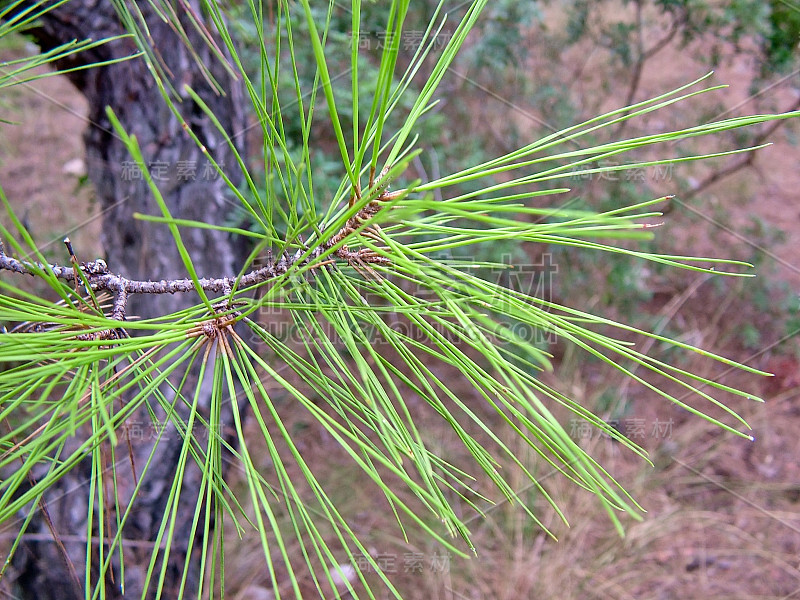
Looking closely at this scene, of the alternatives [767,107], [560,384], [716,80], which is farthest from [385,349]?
[716,80]

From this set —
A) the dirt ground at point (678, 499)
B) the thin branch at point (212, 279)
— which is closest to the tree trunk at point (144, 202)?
the dirt ground at point (678, 499)

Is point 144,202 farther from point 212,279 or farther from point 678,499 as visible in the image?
point 678,499

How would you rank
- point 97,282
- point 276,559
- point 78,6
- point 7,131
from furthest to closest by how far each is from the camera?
point 7,131 < point 276,559 < point 78,6 < point 97,282

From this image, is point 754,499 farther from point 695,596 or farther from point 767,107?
point 767,107

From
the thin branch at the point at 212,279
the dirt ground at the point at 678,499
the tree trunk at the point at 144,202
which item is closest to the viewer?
the thin branch at the point at 212,279

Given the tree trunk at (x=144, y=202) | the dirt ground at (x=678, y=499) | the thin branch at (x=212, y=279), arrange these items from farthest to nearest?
the dirt ground at (x=678, y=499)
the tree trunk at (x=144, y=202)
the thin branch at (x=212, y=279)

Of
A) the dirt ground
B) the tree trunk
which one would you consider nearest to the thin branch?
the tree trunk

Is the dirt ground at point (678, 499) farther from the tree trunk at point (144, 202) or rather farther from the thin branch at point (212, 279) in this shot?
the thin branch at point (212, 279)
